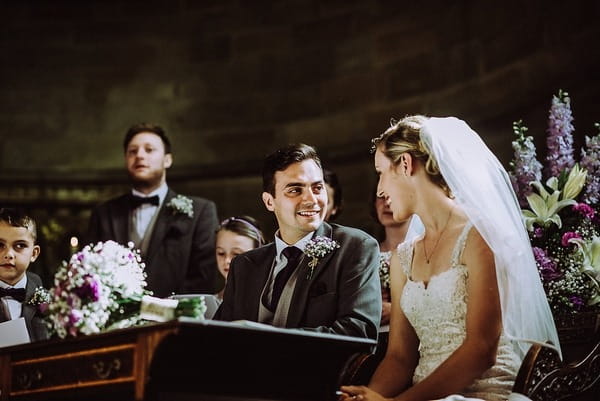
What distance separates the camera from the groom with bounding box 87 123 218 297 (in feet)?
24.0

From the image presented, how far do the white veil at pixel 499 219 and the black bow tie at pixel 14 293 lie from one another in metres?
2.78

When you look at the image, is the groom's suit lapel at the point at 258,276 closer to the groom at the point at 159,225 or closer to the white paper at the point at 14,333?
the white paper at the point at 14,333

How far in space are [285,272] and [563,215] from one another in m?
1.58

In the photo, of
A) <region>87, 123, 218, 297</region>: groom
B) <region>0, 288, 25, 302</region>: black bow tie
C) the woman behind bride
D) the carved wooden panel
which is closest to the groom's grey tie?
the woman behind bride

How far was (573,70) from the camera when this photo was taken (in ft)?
25.5

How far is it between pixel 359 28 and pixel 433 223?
526cm

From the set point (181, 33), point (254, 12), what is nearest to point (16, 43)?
point (181, 33)

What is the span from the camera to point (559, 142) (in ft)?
19.5

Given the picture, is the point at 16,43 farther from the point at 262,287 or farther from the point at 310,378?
the point at 310,378

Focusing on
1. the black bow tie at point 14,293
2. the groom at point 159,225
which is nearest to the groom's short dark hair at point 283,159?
the black bow tie at point 14,293

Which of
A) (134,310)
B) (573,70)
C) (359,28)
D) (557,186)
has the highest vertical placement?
(359,28)

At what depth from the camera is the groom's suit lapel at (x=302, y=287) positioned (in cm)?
488

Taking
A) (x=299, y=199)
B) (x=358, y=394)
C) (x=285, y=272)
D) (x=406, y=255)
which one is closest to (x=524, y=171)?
(x=406, y=255)

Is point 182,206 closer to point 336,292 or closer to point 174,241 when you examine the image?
point 174,241
